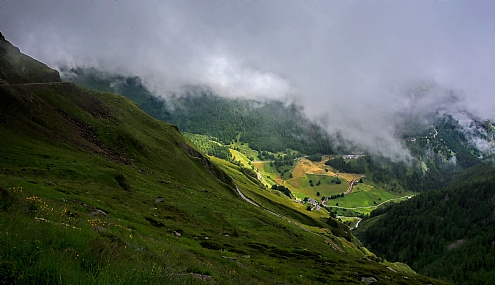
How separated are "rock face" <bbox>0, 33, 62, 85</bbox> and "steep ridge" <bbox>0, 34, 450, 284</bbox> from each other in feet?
4.42

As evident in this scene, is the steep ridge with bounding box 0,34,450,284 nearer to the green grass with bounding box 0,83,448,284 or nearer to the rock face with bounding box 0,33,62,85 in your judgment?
the green grass with bounding box 0,83,448,284

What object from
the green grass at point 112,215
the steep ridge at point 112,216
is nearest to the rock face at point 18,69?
the steep ridge at point 112,216

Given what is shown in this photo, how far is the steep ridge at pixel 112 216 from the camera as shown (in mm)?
8078

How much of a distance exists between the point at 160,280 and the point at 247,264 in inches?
920

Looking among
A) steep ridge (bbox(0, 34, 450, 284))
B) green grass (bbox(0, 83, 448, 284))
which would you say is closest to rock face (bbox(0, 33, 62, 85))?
steep ridge (bbox(0, 34, 450, 284))

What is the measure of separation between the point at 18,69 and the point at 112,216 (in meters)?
70.4

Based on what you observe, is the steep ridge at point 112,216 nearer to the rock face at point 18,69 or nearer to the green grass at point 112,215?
the green grass at point 112,215

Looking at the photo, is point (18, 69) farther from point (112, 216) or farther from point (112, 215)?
point (112, 216)

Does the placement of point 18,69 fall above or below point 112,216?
above

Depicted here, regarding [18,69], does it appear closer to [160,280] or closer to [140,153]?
[140,153]

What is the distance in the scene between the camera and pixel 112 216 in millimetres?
31641

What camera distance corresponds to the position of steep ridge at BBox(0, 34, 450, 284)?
8078 mm

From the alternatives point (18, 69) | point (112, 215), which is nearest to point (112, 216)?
point (112, 215)

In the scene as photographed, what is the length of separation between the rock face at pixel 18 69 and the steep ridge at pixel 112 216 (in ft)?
4.42
